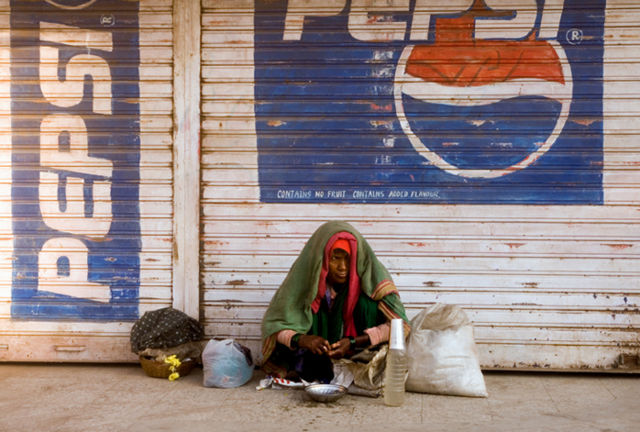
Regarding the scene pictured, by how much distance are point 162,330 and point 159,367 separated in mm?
258

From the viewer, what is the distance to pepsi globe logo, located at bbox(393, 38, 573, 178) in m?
4.89

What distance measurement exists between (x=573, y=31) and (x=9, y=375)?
462 centimetres

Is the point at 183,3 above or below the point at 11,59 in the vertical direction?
above

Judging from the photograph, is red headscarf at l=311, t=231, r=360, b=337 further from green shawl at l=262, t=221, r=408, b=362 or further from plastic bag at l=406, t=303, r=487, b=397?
plastic bag at l=406, t=303, r=487, b=397

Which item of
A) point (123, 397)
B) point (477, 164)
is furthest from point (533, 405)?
point (123, 397)

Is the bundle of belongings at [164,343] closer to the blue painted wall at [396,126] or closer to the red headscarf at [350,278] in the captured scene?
the red headscarf at [350,278]

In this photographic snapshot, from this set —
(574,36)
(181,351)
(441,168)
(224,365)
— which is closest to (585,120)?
(574,36)

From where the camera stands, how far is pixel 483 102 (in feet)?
16.1

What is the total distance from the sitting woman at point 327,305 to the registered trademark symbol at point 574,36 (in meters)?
2.03

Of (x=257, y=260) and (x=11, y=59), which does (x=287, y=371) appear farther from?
(x=11, y=59)

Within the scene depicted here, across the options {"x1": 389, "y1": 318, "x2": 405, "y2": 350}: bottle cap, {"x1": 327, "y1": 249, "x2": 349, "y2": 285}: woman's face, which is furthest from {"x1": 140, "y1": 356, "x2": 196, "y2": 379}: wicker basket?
{"x1": 389, "y1": 318, "x2": 405, "y2": 350}: bottle cap

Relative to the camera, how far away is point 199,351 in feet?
16.2

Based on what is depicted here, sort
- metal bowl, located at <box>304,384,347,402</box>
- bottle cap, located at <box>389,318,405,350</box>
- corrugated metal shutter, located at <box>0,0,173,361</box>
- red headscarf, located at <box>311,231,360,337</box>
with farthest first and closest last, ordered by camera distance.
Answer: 1. corrugated metal shutter, located at <box>0,0,173,361</box>
2. red headscarf, located at <box>311,231,360,337</box>
3. metal bowl, located at <box>304,384,347,402</box>
4. bottle cap, located at <box>389,318,405,350</box>

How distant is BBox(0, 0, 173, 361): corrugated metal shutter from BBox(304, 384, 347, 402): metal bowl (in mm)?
1460
